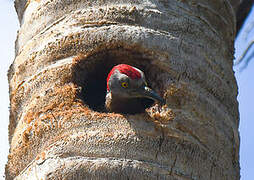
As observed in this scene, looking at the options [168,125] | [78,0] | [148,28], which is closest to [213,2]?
[148,28]

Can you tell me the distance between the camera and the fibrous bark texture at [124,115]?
2168 mm

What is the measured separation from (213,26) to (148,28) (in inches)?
19.5

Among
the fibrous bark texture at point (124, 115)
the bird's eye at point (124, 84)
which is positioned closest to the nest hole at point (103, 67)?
the fibrous bark texture at point (124, 115)

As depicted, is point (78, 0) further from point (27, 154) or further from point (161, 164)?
point (161, 164)

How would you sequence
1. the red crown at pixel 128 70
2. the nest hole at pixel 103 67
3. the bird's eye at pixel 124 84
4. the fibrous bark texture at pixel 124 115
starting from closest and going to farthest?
the fibrous bark texture at pixel 124 115 → the nest hole at pixel 103 67 → the red crown at pixel 128 70 → the bird's eye at pixel 124 84

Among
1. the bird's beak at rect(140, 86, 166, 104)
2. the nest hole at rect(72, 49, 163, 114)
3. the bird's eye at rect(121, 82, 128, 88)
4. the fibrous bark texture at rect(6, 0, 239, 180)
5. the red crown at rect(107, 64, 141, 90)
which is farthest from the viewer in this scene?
the bird's eye at rect(121, 82, 128, 88)

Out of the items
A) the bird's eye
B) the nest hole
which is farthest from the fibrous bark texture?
the bird's eye

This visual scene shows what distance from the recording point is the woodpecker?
284 centimetres

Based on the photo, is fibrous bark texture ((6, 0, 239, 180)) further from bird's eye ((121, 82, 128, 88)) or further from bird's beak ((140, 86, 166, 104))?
bird's eye ((121, 82, 128, 88))

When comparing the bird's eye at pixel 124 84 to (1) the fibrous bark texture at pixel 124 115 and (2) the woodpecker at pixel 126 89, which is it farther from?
(1) the fibrous bark texture at pixel 124 115

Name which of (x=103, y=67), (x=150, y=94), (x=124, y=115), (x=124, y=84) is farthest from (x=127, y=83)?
(x=124, y=115)

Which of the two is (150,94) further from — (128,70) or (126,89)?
(126,89)

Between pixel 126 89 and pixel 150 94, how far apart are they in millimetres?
460

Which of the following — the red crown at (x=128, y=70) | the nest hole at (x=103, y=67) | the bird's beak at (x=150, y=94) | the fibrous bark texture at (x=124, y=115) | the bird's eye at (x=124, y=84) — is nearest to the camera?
the fibrous bark texture at (x=124, y=115)
